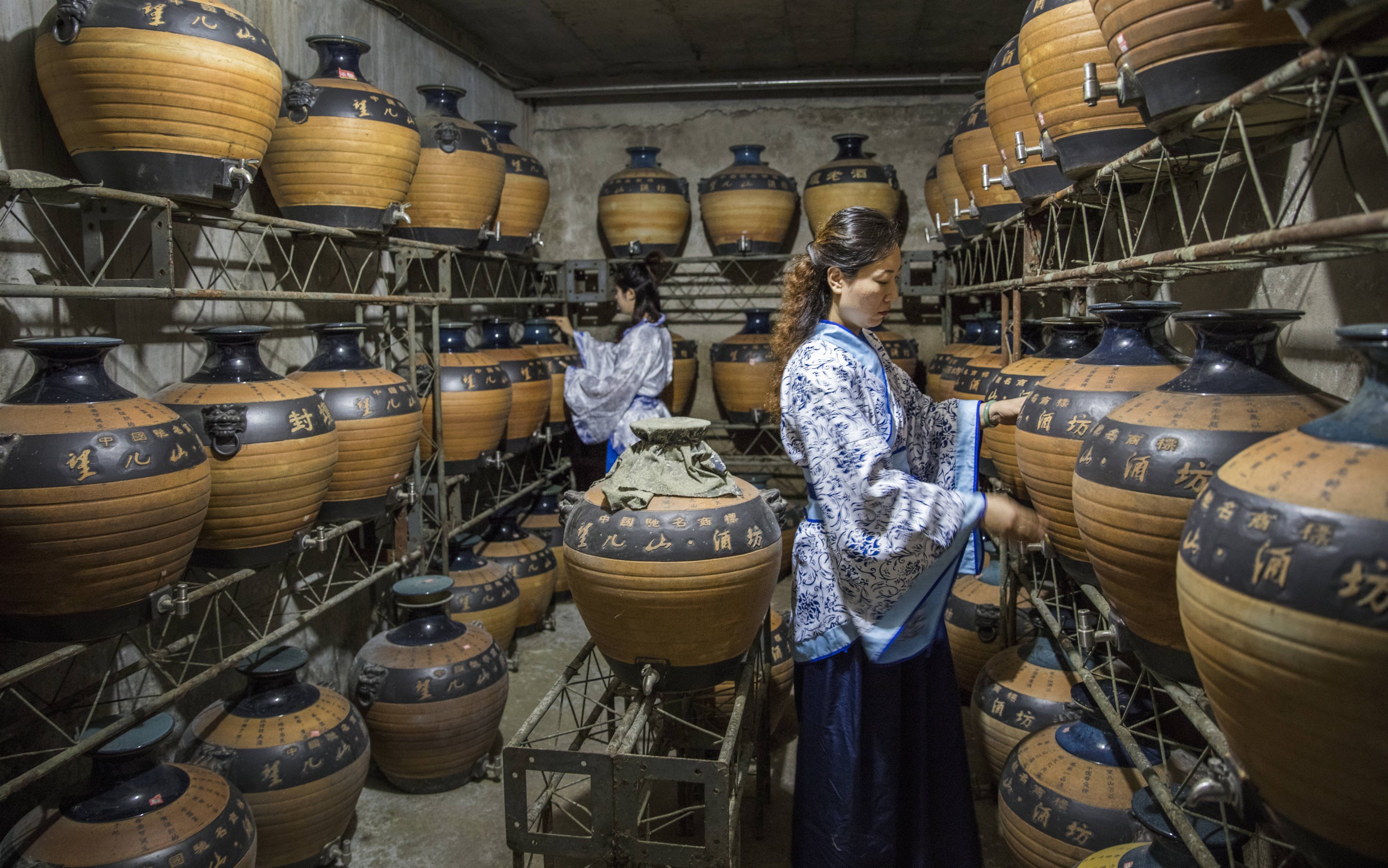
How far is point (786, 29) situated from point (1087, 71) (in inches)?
141

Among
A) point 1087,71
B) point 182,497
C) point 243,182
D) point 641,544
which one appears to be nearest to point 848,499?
point 641,544

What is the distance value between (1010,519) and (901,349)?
10.3 feet

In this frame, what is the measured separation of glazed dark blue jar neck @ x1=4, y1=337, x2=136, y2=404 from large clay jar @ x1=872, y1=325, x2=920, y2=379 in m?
3.55

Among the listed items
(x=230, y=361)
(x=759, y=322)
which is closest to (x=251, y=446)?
(x=230, y=361)

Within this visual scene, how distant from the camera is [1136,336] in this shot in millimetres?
1634

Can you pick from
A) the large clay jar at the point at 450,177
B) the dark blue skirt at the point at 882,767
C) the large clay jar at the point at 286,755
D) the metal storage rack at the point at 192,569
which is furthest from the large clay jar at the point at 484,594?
the dark blue skirt at the point at 882,767

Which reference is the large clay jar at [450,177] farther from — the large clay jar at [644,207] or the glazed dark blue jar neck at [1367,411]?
the glazed dark blue jar neck at [1367,411]

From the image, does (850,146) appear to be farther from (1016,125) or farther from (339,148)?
(339,148)

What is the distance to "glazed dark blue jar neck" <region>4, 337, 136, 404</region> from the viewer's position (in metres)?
1.67

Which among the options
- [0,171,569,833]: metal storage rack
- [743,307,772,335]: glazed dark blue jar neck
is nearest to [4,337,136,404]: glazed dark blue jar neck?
[0,171,569,833]: metal storage rack

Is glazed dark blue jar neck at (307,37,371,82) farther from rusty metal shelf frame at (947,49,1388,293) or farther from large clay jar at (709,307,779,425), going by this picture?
large clay jar at (709,307,779,425)

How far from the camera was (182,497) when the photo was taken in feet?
5.75

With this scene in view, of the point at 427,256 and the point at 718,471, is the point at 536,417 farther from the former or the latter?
the point at 718,471

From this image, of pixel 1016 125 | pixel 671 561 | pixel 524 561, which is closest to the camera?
pixel 671 561
